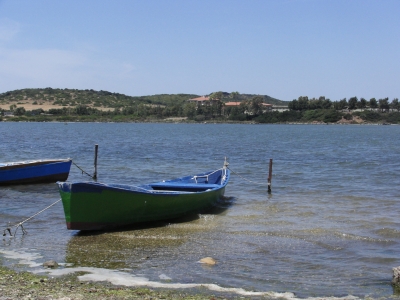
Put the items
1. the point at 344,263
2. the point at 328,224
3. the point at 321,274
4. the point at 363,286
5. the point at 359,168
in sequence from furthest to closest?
the point at 359,168 < the point at 328,224 < the point at 344,263 < the point at 321,274 < the point at 363,286

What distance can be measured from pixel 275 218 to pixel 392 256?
5.23 meters

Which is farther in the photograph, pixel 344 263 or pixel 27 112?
pixel 27 112

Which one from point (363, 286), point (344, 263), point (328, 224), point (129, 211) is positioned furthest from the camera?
point (328, 224)

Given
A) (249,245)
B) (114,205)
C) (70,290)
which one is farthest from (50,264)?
(249,245)

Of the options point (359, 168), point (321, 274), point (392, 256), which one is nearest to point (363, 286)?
point (321, 274)

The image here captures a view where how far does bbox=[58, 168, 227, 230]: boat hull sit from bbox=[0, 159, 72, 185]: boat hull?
10164 millimetres

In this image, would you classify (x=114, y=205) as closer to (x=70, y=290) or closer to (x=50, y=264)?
(x=50, y=264)

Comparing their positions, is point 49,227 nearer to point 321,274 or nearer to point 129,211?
point 129,211

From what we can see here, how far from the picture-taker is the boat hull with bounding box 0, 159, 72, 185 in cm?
2216

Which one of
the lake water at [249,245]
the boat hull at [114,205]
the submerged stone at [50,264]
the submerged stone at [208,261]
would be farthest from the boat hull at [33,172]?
the submerged stone at [208,261]

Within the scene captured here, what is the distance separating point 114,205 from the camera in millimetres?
13781

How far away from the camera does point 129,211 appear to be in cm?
1412

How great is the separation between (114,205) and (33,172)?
1056cm

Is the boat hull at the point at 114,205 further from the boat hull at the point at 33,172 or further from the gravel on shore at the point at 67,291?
the boat hull at the point at 33,172
